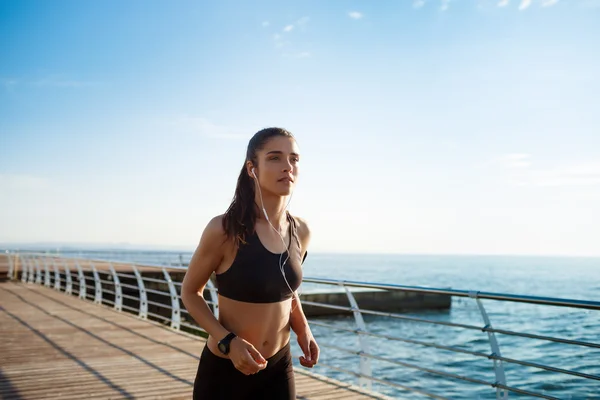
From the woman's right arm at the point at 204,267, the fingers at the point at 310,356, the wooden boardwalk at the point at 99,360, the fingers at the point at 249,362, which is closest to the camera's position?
the fingers at the point at 249,362

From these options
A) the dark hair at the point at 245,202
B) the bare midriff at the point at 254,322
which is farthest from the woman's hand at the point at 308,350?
the dark hair at the point at 245,202

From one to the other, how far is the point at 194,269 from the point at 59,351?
18.1 feet

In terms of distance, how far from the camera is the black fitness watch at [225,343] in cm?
155

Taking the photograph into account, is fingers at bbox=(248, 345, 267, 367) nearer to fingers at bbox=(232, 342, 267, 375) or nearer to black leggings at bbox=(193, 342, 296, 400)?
fingers at bbox=(232, 342, 267, 375)

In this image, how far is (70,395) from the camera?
448cm

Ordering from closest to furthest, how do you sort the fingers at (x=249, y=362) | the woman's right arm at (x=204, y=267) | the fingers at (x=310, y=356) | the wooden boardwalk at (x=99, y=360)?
the fingers at (x=249, y=362), the woman's right arm at (x=204, y=267), the fingers at (x=310, y=356), the wooden boardwalk at (x=99, y=360)

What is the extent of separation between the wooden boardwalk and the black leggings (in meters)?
2.76

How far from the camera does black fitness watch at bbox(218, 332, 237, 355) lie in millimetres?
1551

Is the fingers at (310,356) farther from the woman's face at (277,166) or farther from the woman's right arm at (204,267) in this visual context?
the woman's face at (277,166)

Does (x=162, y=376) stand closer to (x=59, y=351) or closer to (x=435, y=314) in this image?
(x=59, y=351)

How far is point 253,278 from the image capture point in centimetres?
164

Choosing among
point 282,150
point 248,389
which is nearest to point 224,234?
point 282,150

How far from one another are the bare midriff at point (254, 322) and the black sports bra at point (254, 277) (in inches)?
0.9

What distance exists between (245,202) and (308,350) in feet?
1.71
